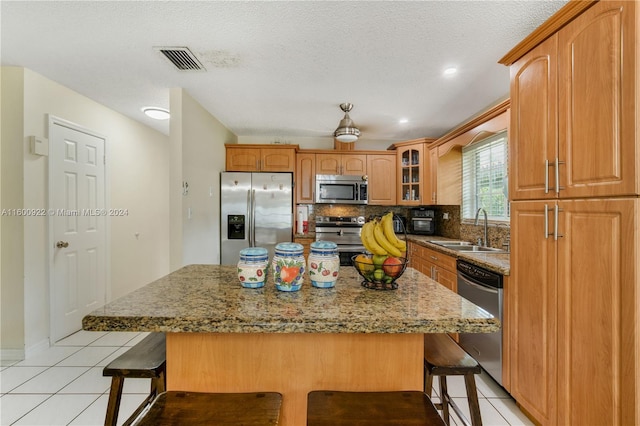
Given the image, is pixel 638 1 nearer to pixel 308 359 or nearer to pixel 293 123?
pixel 308 359

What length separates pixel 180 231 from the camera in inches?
110

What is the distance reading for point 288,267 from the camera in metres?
1.14

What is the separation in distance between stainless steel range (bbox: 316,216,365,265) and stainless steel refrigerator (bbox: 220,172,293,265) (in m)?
0.55

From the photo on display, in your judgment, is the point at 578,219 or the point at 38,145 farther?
the point at 38,145

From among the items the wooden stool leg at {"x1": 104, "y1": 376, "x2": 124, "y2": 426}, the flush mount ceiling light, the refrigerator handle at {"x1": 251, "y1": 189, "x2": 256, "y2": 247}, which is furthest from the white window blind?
the wooden stool leg at {"x1": 104, "y1": 376, "x2": 124, "y2": 426}

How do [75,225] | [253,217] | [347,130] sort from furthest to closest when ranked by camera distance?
1. [253,217]
2. [347,130]
3. [75,225]

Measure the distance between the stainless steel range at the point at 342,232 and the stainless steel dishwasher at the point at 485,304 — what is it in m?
1.79

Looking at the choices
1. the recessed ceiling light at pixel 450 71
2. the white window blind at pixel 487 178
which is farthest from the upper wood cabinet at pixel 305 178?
the recessed ceiling light at pixel 450 71

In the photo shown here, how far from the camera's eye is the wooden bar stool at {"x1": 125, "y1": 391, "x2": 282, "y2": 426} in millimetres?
828

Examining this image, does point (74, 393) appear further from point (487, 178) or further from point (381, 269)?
point (487, 178)

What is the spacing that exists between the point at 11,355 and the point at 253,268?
8.98 ft

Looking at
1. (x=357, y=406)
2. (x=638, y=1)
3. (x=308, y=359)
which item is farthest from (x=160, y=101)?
(x=638, y=1)

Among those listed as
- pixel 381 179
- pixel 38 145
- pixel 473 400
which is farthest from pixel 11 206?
pixel 381 179

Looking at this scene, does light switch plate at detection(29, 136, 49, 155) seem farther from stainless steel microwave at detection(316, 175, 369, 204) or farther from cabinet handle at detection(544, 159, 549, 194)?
cabinet handle at detection(544, 159, 549, 194)
